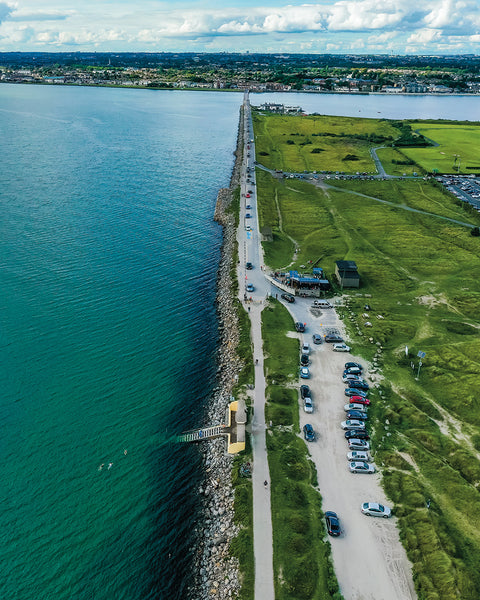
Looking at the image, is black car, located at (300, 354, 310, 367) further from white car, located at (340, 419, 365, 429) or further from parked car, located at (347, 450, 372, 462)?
parked car, located at (347, 450, 372, 462)

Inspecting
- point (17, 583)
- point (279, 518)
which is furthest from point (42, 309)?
point (279, 518)

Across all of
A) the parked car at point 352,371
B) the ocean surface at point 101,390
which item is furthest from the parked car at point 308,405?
the ocean surface at point 101,390

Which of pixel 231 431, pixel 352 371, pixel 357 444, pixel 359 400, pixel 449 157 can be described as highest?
pixel 359 400

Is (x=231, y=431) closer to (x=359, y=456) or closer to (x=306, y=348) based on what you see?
(x=359, y=456)

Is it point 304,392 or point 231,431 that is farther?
point 304,392

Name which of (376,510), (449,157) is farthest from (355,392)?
(449,157)

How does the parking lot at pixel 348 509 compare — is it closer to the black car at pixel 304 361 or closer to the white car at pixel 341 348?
the black car at pixel 304 361
